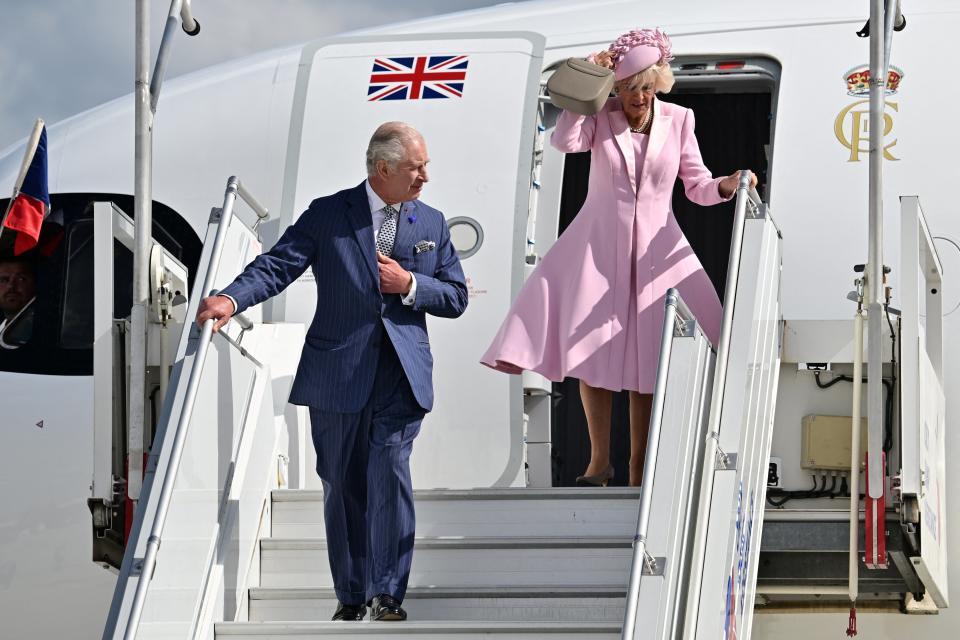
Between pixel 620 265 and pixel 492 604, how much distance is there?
52.3 inches

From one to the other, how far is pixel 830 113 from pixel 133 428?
323cm

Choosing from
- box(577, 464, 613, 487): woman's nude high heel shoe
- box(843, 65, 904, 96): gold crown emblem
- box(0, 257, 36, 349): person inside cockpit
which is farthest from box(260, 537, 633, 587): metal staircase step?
box(843, 65, 904, 96): gold crown emblem

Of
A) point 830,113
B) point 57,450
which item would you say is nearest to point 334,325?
point 57,450

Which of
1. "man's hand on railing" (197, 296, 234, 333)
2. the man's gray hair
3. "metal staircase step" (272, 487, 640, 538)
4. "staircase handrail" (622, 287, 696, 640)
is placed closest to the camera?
"staircase handrail" (622, 287, 696, 640)

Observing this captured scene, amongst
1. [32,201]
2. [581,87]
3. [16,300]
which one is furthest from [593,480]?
[16,300]

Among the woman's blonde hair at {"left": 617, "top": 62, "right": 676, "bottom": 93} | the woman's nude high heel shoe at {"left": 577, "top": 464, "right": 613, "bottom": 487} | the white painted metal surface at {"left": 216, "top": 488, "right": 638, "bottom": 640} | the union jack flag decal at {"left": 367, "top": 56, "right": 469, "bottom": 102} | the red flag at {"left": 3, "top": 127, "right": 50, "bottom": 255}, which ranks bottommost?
the white painted metal surface at {"left": 216, "top": 488, "right": 638, "bottom": 640}

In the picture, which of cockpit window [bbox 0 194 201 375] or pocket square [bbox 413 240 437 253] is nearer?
pocket square [bbox 413 240 437 253]

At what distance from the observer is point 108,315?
5.83m

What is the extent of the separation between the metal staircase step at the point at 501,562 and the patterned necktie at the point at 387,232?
101 centimetres

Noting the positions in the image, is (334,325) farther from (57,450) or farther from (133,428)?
(57,450)

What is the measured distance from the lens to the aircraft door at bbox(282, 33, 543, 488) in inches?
255

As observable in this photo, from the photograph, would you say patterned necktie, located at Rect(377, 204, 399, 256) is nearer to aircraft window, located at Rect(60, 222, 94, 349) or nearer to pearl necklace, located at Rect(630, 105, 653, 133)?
pearl necklace, located at Rect(630, 105, 653, 133)

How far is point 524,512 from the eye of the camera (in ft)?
17.8

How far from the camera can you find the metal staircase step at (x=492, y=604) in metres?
5.06
